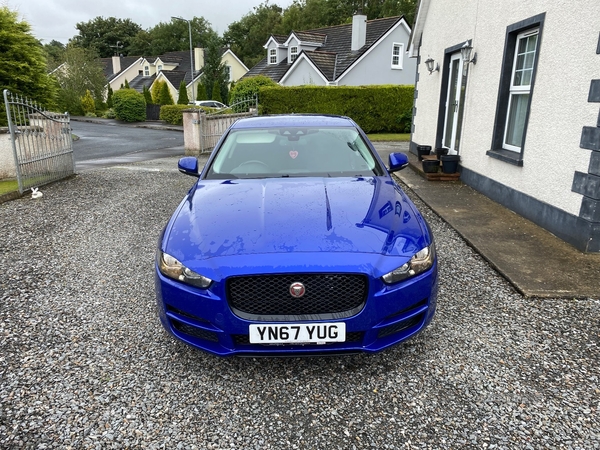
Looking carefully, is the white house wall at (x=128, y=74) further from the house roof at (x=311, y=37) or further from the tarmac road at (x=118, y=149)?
the tarmac road at (x=118, y=149)

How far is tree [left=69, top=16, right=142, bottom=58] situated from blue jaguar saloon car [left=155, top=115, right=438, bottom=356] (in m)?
85.0

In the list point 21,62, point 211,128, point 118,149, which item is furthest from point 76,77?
point 211,128

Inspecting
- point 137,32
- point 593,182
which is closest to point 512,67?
point 593,182

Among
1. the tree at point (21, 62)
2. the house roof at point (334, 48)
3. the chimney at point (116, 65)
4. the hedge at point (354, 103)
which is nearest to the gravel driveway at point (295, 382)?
the tree at point (21, 62)

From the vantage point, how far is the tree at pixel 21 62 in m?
11.7

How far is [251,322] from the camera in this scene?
7.93 feet

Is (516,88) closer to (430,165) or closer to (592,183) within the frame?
(430,165)

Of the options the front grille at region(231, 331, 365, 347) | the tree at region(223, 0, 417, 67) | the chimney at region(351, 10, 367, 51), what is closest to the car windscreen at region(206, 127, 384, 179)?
the front grille at region(231, 331, 365, 347)

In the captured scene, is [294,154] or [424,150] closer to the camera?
[294,154]

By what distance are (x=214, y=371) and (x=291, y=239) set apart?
99cm

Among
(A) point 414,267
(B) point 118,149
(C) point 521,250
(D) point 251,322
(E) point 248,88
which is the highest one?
(E) point 248,88

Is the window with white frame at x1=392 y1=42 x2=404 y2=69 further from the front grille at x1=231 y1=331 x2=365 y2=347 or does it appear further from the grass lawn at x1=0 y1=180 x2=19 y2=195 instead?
the front grille at x1=231 y1=331 x2=365 y2=347

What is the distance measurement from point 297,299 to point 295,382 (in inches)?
22.9

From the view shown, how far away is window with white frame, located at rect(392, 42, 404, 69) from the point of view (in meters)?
27.7
